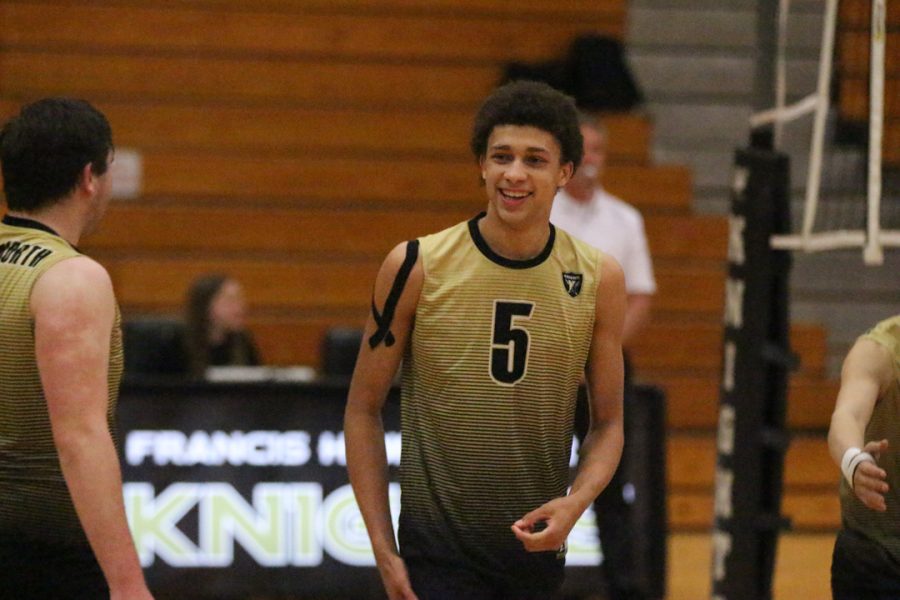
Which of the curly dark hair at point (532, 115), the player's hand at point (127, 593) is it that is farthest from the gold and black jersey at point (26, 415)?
the curly dark hair at point (532, 115)

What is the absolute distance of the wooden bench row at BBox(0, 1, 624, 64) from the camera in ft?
33.5

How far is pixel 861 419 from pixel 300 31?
25.1ft

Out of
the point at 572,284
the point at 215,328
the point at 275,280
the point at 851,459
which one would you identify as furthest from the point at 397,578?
the point at 275,280

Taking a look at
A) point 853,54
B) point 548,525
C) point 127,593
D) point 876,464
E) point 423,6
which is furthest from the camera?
point 423,6

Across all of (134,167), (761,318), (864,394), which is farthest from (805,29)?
(864,394)

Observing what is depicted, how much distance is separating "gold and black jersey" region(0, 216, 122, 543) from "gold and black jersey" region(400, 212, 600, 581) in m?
0.72

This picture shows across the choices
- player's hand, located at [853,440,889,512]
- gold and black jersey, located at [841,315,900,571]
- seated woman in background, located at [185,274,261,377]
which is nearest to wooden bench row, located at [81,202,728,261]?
seated woman in background, located at [185,274,261,377]

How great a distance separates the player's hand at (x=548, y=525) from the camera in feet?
9.77

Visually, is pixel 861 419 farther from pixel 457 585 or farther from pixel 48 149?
pixel 48 149

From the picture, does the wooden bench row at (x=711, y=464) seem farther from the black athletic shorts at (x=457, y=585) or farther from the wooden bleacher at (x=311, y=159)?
the black athletic shorts at (x=457, y=585)

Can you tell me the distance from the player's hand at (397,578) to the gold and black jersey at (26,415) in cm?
66

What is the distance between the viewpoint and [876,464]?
3395 mm

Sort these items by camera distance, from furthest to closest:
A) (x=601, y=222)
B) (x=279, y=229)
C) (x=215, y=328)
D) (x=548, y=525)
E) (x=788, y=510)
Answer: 1. (x=279, y=229)
2. (x=788, y=510)
3. (x=215, y=328)
4. (x=601, y=222)
5. (x=548, y=525)

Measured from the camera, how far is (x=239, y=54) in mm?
10328
